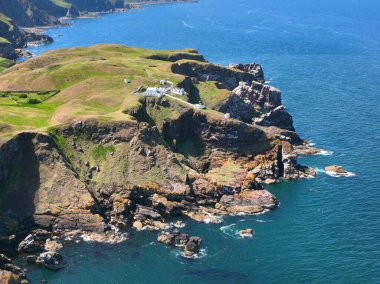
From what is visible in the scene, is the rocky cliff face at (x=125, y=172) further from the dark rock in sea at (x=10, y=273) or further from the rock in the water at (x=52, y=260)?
the dark rock in sea at (x=10, y=273)

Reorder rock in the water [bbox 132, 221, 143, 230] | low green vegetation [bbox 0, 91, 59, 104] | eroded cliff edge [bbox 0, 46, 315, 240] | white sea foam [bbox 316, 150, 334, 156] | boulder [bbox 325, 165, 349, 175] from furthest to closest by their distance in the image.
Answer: white sea foam [bbox 316, 150, 334, 156]
low green vegetation [bbox 0, 91, 59, 104]
boulder [bbox 325, 165, 349, 175]
eroded cliff edge [bbox 0, 46, 315, 240]
rock in the water [bbox 132, 221, 143, 230]

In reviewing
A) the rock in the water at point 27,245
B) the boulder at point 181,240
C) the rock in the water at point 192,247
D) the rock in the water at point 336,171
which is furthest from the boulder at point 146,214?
the rock in the water at point 336,171

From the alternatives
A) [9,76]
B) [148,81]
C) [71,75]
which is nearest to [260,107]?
[148,81]

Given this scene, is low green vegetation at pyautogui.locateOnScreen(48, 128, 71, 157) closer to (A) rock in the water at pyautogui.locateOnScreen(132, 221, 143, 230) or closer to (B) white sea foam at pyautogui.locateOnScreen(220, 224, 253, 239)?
(A) rock in the water at pyautogui.locateOnScreen(132, 221, 143, 230)

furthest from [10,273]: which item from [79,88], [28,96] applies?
[28,96]

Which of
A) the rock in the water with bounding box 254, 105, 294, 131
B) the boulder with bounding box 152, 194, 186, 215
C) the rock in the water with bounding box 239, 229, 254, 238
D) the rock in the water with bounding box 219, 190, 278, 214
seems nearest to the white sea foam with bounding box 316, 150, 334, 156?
the rock in the water with bounding box 254, 105, 294, 131

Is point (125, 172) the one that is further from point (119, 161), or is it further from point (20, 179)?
point (20, 179)

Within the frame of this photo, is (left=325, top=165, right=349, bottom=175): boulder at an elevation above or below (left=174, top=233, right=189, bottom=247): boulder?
above
